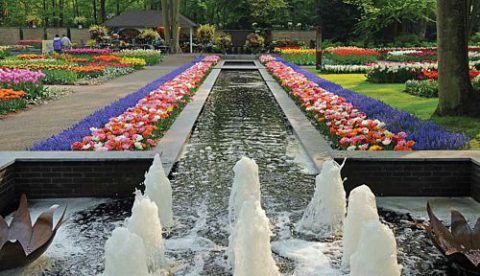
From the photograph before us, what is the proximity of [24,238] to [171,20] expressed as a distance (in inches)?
1469

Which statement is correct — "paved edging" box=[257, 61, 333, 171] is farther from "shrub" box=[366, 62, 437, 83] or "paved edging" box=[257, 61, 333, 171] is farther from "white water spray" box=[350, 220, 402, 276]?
"shrub" box=[366, 62, 437, 83]

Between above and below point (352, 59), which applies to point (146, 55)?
above

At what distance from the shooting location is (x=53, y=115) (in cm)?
1207

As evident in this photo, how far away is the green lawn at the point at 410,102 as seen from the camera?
31.6ft

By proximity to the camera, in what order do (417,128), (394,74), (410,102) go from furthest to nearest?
(394,74), (410,102), (417,128)

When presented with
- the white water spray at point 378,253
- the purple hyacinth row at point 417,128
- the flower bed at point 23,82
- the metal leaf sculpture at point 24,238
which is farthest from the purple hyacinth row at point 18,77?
the white water spray at point 378,253

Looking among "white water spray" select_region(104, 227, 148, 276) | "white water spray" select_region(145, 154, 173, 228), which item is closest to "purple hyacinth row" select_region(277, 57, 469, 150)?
"white water spray" select_region(145, 154, 173, 228)

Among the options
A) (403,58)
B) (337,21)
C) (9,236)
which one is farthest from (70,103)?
(337,21)

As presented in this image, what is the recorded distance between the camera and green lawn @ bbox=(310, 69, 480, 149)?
964 centimetres

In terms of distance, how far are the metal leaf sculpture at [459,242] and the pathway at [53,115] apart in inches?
231

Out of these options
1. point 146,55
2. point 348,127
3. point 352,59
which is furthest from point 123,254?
point 146,55

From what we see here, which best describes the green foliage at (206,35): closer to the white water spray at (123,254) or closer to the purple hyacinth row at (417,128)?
the purple hyacinth row at (417,128)

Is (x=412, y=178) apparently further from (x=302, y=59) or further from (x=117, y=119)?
(x=302, y=59)

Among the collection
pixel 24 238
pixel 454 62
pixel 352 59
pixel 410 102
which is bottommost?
pixel 24 238
